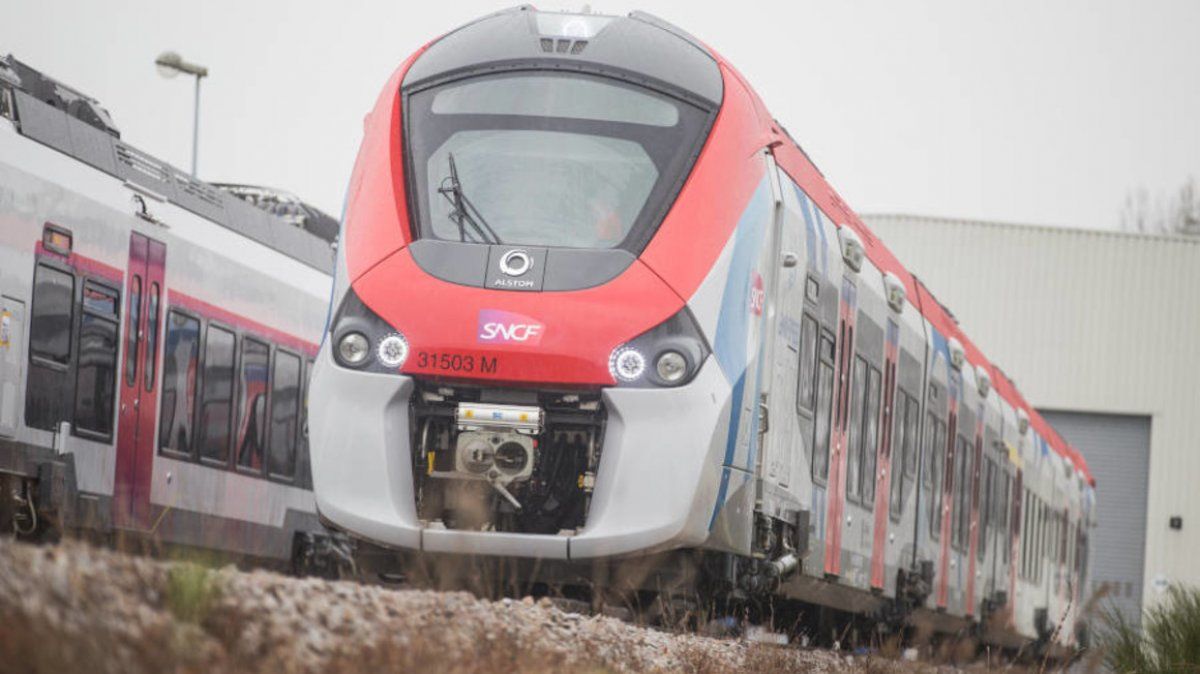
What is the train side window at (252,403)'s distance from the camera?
51.9 ft

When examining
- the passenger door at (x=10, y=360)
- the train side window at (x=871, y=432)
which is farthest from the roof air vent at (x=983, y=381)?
the passenger door at (x=10, y=360)

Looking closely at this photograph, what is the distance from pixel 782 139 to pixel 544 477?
313 cm

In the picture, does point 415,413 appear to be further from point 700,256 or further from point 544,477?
point 700,256

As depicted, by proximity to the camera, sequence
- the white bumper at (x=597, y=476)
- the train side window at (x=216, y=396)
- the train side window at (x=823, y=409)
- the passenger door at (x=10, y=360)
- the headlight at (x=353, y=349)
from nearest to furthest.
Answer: the white bumper at (x=597, y=476) → the headlight at (x=353, y=349) → the passenger door at (x=10, y=360) → the train side window at (x=823, y=409) → the train side window at (x=216, y=396)

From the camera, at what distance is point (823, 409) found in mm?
12938

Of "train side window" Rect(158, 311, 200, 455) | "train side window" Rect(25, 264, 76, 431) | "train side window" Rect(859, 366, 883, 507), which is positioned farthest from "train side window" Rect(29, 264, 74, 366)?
"train side window" Rect(859, 366, 883, 507)

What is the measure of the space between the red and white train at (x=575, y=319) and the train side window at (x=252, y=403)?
5.16 metres

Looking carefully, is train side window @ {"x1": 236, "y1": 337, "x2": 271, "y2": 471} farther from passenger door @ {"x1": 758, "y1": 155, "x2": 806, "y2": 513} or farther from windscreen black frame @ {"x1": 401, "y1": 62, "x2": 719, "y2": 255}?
windscreen black frame @ {"x1": 401, "y1": 62, "x2": 719, "y2": 255}

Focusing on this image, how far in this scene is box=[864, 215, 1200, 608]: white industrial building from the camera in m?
44.3

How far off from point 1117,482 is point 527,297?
122ft

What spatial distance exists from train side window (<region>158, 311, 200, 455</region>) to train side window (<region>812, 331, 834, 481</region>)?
177 inches

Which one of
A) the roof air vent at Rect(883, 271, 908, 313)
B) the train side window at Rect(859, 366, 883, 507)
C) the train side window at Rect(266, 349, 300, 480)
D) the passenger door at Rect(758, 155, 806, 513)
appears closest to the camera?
the passenger door at Rect(758, 155, 806, 513)

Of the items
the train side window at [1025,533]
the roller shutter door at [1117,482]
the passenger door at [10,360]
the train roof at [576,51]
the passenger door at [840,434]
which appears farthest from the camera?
the roller shutter door at [1117,482]

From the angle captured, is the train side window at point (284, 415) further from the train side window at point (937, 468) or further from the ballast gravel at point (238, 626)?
the ballast gravel at point (238, 626)
